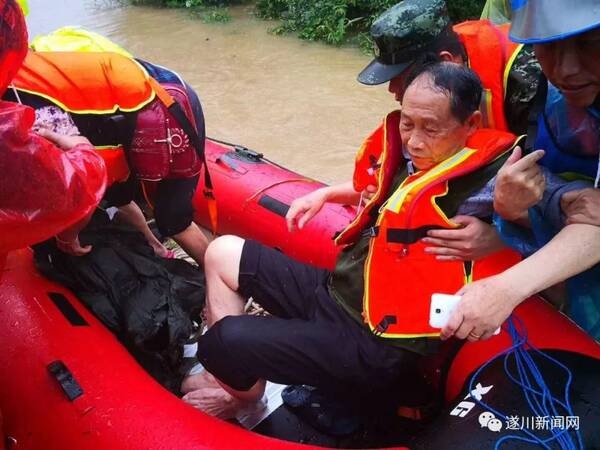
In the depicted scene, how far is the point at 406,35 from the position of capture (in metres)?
1.99

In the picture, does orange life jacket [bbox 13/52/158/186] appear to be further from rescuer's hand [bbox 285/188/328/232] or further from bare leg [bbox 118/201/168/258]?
rescuer's hand [bbox 285/188/328/232]

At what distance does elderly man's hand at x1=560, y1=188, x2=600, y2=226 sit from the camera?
1.25 meters

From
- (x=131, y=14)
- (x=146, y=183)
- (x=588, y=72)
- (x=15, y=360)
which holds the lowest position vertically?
(x=131, y=14)

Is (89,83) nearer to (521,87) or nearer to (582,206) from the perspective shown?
(521,87)

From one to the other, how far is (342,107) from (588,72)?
14.7ft

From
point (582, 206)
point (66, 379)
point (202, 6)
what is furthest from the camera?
point (202, 6)

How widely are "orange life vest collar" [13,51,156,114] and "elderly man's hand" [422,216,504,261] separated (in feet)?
3.74

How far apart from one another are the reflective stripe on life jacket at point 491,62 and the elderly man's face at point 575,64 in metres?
0.57

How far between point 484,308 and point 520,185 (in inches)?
10.9

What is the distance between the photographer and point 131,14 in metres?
9.42

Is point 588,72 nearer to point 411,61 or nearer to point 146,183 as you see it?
point 411,61

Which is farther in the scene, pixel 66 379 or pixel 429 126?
pixel 66 379

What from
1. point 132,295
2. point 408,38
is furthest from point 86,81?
point 408,38

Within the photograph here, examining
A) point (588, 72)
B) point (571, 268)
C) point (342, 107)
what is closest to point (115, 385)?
point (571, 268)
